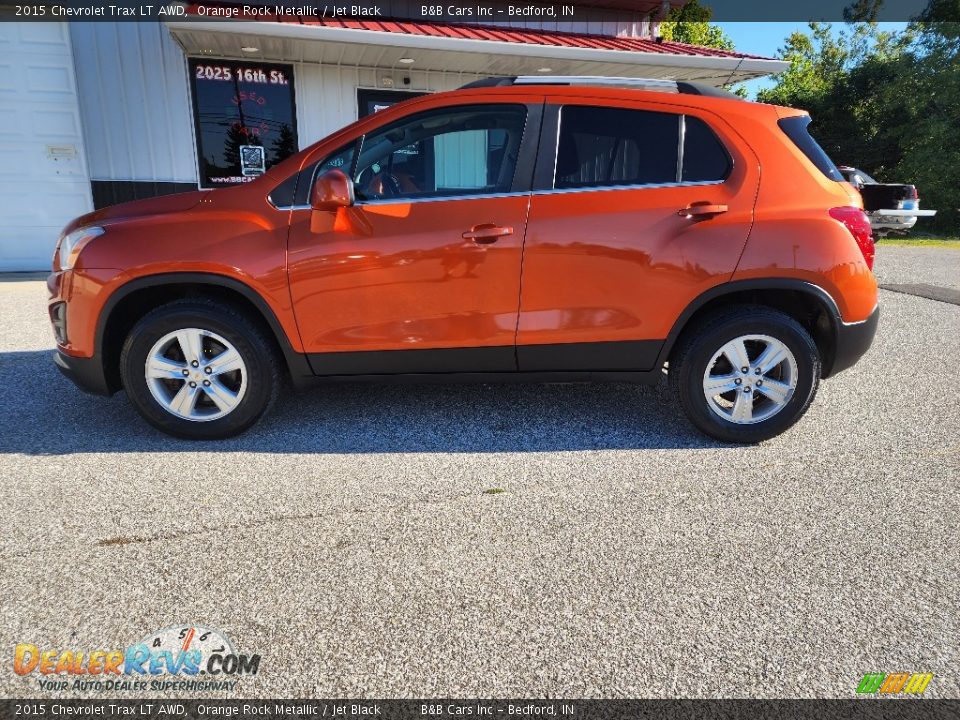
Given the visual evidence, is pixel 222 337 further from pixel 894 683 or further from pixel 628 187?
pixel 894 683

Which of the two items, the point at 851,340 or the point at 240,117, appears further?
the point at 240,117

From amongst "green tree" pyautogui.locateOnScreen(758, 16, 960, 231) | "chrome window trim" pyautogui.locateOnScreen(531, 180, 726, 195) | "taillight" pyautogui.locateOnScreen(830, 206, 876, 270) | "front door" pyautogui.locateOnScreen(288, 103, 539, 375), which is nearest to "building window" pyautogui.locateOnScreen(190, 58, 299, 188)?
"front door" pyautogui.locateOnScreen(288, 103, 539, 375)

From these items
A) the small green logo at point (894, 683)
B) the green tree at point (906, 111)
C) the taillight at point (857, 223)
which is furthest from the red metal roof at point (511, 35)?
the green tree at point (906, 111)

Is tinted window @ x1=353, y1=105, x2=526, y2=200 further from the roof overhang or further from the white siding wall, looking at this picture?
the white siding wall

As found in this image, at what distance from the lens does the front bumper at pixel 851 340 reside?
11.1ft

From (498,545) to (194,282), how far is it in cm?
217

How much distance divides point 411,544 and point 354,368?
49.4 inches

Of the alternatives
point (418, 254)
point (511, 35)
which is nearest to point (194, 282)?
point (418, 254)

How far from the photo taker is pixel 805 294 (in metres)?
3.36

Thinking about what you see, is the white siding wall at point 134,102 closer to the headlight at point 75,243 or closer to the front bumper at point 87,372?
the headlight at point 75,243

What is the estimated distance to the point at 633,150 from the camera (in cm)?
333

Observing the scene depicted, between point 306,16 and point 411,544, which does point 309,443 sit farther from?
point 306,16

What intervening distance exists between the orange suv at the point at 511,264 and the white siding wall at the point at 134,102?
19.9 ft

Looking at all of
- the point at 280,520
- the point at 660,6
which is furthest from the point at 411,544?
the point at 660,6
